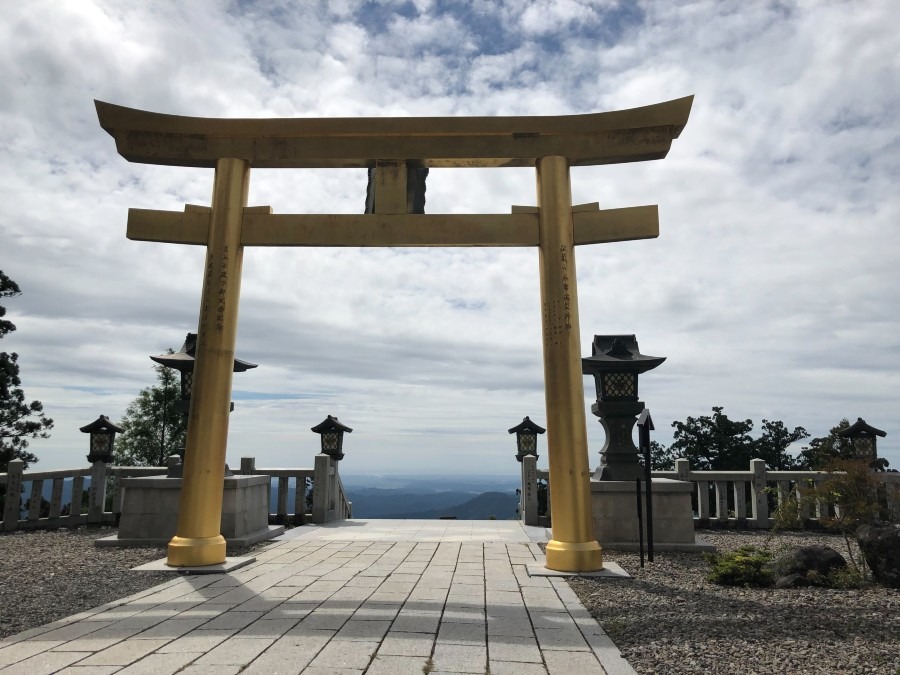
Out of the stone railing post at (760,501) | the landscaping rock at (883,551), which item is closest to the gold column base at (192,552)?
the landscaping rock at (883,551)

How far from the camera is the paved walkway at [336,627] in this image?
11.5 feet

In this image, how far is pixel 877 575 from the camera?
579 cm

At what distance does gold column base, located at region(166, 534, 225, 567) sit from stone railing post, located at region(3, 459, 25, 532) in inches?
246

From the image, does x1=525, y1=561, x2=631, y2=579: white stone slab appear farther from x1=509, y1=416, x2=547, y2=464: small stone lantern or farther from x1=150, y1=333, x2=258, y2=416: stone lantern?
x1=509, y1=416, x2=547, y2=464: small stone lantern

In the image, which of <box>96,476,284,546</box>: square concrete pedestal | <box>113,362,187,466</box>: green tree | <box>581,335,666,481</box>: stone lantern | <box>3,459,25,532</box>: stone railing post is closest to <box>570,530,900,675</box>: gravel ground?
<box>581,335,666,481</box>: stone lantern

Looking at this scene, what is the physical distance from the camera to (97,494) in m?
11.4

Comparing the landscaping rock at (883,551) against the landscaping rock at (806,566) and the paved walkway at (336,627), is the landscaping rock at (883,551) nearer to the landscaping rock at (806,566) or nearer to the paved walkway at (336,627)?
the landscaping rock at (806,566)

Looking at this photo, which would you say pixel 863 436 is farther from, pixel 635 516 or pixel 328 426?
pixel 328 426

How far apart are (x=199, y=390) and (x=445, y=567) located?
10.8 ft

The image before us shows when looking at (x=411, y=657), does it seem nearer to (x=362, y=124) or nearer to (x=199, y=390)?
(x=199, y=390)

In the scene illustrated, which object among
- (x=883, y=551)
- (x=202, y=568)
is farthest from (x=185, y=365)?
(x=883, y=551)

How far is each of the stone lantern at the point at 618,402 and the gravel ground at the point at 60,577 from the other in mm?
5279

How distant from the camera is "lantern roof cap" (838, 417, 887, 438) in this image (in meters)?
11.2

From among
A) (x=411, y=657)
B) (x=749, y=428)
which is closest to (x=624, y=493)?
(x=411, y=657)
